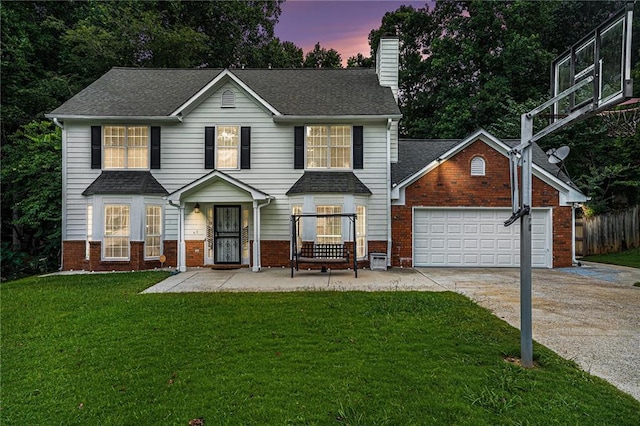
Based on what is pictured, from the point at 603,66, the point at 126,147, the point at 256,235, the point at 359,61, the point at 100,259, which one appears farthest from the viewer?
the point at 359,61

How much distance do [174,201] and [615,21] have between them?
11.2 meters

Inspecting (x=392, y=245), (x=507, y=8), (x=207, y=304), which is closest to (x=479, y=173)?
(x=392, y=245)

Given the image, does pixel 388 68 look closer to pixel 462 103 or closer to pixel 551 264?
pixel 551 264

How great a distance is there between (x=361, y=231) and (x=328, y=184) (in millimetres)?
2010

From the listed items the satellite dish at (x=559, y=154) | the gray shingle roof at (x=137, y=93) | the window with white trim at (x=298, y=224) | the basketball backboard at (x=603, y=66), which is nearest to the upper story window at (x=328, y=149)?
the window with white trim at (x=298, y=224)

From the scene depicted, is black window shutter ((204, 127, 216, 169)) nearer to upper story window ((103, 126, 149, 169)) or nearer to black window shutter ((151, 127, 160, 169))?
black window shutter ((151, 127, 160, 169))

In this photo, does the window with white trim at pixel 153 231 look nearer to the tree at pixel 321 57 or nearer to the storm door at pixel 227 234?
the storm door at pixel 227 234

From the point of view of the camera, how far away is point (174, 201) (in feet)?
38.1

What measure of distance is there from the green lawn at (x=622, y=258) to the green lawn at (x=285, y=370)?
11.1 m

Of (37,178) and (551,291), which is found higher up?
(37,178)

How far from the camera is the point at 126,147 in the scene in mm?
12742

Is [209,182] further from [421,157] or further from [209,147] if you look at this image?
[421,157]

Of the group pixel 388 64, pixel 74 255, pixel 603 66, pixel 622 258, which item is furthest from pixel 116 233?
pixel 622 258

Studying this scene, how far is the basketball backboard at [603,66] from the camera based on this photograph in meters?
3.69
